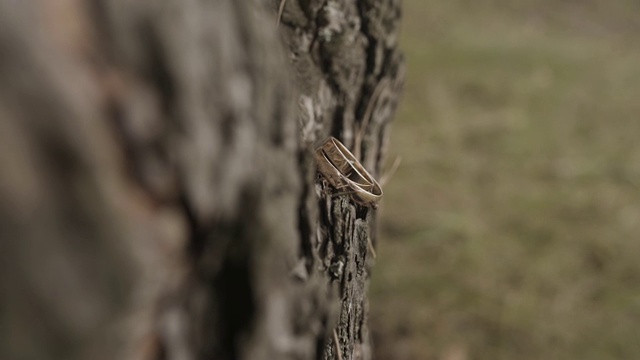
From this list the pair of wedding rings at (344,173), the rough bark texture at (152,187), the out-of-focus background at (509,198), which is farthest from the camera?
the out-of-focus background at (509,198)

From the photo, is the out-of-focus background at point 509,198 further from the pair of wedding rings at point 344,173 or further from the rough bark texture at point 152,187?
the rough bark texture at point 152,187

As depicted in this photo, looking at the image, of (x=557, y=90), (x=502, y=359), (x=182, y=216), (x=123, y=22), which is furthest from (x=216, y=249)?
(x=557, y=90)

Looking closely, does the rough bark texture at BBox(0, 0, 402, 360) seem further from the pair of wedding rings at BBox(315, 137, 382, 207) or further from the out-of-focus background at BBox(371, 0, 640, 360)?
the out-of-focus background at BBox(371, 0, 640, 360)

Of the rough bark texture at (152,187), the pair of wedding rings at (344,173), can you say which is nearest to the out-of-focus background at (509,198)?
the pair of wedding rings at (344,173)

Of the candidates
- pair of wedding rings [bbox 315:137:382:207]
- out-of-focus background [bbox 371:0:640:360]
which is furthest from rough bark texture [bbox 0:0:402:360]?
out-of-focus background [bbox 371:0:640:360]

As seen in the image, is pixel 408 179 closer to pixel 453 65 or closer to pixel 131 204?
pixel 453 65
